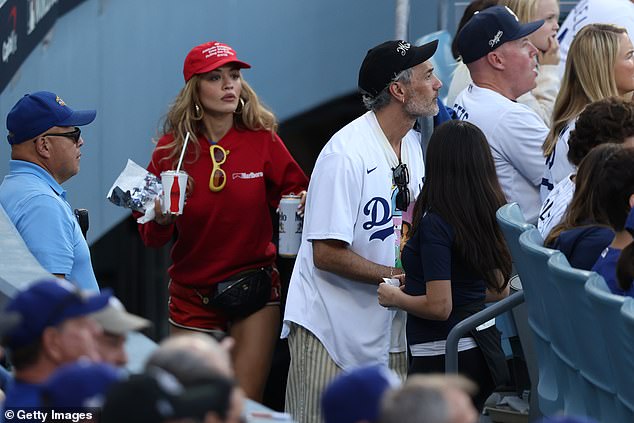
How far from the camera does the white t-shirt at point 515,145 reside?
5633mm

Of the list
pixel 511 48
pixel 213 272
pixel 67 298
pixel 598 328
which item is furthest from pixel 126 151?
pixel 67 298

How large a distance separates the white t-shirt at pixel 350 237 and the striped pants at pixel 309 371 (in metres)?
0.04

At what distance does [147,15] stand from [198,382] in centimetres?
591

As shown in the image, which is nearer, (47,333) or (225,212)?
(47,333)

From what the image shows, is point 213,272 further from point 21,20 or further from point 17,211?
point 21,20

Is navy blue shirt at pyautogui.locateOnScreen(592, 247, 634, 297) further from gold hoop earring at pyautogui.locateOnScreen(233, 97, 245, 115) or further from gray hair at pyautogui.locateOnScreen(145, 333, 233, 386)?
gold hoop earring at pyautogui.locateOnScreen(233, 97, 245, 115)

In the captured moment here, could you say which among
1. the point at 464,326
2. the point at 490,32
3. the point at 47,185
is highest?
the point at 490,32

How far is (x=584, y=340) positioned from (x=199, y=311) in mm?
2349

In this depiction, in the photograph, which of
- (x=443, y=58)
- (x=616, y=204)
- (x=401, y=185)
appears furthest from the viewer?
(x=443, y=58)

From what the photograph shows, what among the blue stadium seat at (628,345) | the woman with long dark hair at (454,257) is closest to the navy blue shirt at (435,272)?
the woman with long dark hair at (454,257)

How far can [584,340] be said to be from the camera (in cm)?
385

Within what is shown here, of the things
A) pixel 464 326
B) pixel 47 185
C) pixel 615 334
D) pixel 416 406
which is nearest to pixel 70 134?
pixel 47 185

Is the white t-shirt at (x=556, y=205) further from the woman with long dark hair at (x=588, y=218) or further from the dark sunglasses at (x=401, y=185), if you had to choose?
the dark sunglasses at (x=401, y=185)

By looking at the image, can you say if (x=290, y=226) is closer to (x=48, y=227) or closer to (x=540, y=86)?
(x=48, y=227)
